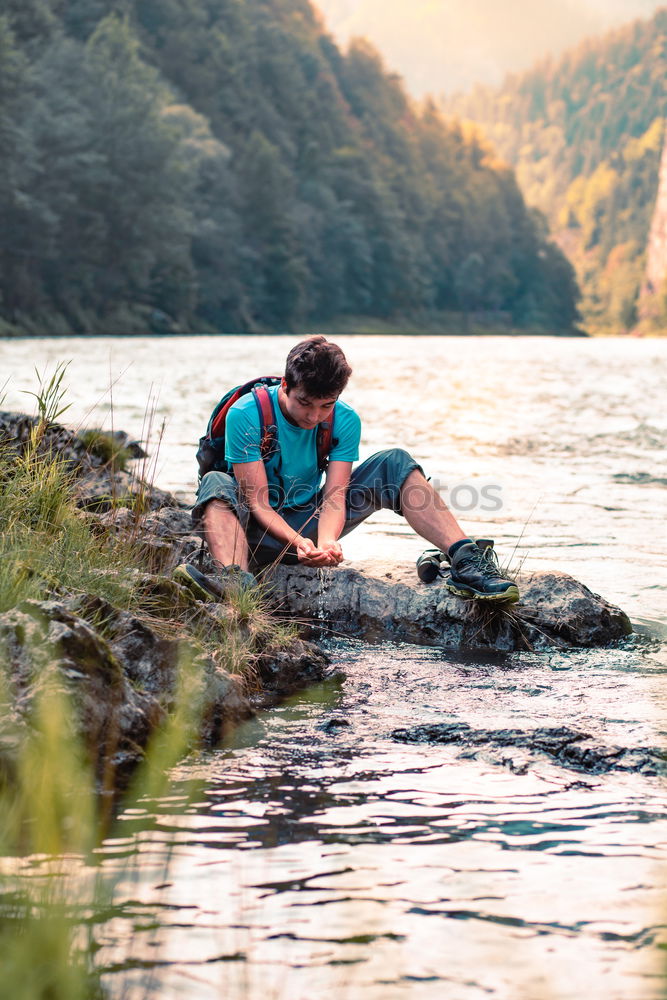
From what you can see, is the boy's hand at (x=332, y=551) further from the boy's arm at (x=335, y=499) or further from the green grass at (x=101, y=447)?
the green grass at (x=101, y=447)

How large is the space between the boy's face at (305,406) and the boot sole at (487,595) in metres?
1.03

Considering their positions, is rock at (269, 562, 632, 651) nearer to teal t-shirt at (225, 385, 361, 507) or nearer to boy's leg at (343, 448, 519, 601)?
boy's leg at (343, 448, 519, 601)

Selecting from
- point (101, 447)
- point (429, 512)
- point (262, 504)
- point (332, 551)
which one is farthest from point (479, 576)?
point (101, 447)

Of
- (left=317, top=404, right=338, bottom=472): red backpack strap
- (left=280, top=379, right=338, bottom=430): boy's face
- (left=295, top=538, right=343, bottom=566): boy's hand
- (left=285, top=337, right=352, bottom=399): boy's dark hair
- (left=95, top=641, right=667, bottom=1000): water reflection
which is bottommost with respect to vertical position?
(left=95, top=641, right=667, bottom=1000): water reflection

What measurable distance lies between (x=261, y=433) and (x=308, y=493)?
0.53 m

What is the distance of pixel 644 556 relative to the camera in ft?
26.0

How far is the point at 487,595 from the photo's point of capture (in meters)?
5.62

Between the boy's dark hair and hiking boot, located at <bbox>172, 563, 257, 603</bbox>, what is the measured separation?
87 cm

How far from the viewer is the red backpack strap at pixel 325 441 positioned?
5.75m

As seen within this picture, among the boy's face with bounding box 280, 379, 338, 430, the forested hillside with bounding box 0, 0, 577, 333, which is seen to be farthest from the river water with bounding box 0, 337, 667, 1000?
the forested hillside with bounding box 0, 0, 577, 333

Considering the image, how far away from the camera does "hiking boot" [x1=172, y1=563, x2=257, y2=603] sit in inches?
198

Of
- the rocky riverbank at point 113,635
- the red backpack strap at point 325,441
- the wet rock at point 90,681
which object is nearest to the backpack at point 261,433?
the red backpack strap at point 325,441

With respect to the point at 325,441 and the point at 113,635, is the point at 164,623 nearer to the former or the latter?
the point at 113,635

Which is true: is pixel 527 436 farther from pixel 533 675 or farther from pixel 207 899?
pixel 207 899
